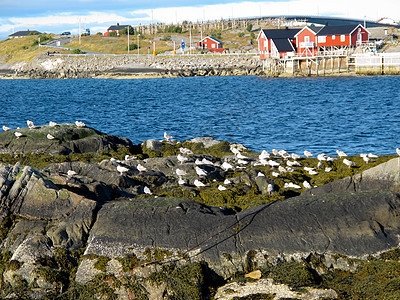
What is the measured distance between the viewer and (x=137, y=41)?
4835 inches

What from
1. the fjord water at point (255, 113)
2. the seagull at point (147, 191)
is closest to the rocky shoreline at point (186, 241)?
the seagull at point (147, 191)

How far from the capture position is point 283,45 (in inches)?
3147

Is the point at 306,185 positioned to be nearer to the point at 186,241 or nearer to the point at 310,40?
the point at 186,241

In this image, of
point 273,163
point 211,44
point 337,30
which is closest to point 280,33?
point 337,30

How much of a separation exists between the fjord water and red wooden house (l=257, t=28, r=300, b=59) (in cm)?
1192

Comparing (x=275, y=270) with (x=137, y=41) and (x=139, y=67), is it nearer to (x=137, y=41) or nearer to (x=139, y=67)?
(x=139, y=67)

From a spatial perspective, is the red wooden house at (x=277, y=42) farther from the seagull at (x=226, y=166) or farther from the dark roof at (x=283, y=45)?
the seagull at (x=226, y=166)

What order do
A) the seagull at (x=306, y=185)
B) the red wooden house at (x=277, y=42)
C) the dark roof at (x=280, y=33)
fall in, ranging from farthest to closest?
the dark roof at (x=280, y=33) < the red wooden house at (x=277, y=42) < the seagull at (x=306, y=185)

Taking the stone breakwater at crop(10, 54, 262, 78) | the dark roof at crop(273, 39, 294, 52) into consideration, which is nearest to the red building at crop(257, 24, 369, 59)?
the dark roof at crop(273, 39, 294, 52)

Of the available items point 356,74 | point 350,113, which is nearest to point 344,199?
point 350,113

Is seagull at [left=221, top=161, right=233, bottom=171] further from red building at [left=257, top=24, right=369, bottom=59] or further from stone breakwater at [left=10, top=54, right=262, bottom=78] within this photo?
stone breakwater at [left=10, top=54, right=262, bottom=78]

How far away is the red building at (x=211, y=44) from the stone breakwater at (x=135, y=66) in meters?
10.2

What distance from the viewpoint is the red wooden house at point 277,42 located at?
79500 millimetres

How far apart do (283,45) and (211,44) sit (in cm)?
3313
